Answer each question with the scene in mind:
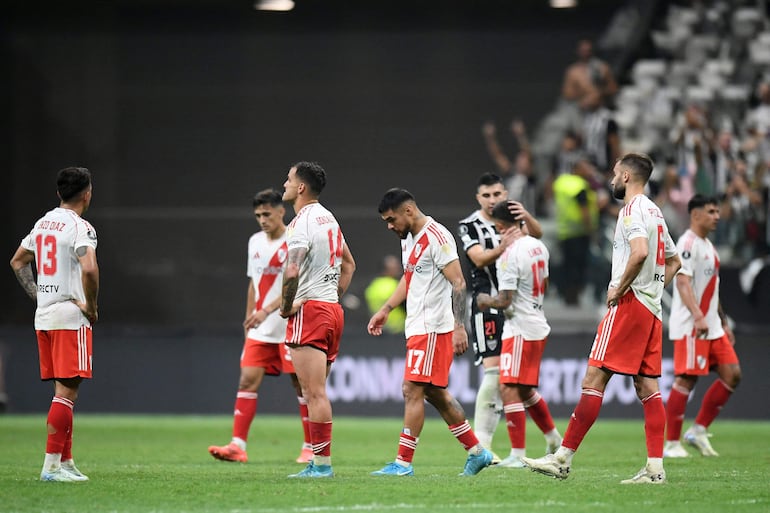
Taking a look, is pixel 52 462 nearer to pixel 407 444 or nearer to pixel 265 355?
pixel 407 444

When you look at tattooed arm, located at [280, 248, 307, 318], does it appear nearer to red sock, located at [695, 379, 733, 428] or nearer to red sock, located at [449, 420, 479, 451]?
red sock, located at [449, 420, 479, 451]

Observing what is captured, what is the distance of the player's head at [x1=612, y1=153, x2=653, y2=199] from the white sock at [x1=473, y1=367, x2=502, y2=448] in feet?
9.58

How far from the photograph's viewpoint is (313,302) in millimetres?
9250

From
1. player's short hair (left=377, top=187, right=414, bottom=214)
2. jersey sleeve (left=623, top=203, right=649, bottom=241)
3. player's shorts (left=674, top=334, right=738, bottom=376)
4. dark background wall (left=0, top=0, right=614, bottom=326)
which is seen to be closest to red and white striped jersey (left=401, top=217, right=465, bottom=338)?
player's short hair (left=377, top=187, right=414, bottom=214)

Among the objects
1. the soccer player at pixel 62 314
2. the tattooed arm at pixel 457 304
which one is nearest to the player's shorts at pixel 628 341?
the tattooed arm at pixel 457 304

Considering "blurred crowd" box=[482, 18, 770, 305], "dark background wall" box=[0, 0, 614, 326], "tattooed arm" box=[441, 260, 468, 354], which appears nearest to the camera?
"tattooed arm" box=[441, 260, 468, 354]

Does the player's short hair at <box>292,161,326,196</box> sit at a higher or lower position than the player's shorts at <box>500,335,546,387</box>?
higher

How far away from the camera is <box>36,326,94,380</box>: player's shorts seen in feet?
28.9

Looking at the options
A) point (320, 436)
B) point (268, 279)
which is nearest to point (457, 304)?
point (320, 436)

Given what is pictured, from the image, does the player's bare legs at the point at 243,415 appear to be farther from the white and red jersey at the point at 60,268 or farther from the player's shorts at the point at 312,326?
the white and red jersey at the point at 60,268

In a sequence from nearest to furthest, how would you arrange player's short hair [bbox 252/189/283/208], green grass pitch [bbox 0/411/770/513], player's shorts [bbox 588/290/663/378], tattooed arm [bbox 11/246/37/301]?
green grass pitch [bbox 0/411/770/513], player's shorts [bbox 588/290/663/378], tattooed arm [bbox 11/246/37/301], player's short hair [bbox 252/189/283/208]

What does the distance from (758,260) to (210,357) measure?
8.01 meters

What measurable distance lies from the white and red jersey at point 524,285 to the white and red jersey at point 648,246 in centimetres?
202

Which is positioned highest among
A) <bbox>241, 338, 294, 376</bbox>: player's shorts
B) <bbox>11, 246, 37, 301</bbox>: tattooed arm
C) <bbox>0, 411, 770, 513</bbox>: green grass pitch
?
<bbox>11, 246, 37, 301</bbox>: tattooed arm
